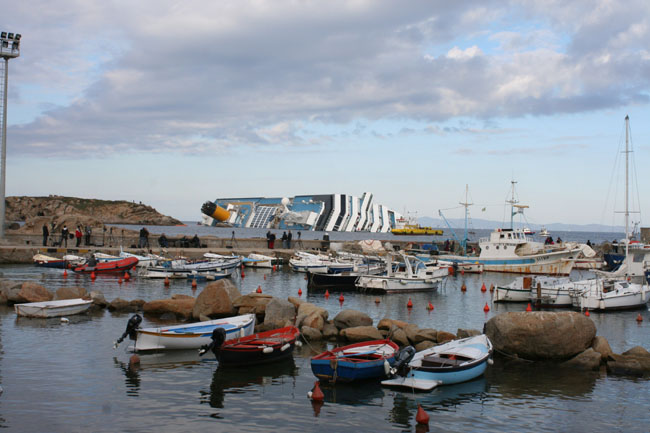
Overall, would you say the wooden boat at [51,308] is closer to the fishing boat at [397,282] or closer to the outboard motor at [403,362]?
the outboard motor at [403,362]

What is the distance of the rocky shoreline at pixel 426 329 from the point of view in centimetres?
1773

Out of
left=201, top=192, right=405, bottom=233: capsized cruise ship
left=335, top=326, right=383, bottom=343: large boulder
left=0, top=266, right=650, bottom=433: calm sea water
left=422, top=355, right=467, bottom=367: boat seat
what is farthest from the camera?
left=201, top=192, right=405, bottom=233: capsized cruise ship

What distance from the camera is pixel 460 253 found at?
62188mm

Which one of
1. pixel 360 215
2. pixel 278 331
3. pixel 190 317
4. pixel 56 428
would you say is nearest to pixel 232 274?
pixel 190 317

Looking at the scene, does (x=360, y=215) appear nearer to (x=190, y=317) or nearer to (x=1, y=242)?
(x=1, y=242)

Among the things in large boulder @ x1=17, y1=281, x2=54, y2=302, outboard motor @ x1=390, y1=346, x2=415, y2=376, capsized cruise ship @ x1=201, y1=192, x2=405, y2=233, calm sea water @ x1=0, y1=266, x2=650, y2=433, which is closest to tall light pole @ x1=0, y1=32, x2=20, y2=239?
large boulder @ x1=17, y1=281, x2=54, y2=302

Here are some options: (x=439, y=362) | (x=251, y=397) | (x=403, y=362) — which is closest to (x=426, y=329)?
(x=439, y=362)

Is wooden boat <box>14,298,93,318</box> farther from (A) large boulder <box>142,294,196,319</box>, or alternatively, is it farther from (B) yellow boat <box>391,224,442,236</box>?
(B) yellow boat <box>391,224,442,236</box>

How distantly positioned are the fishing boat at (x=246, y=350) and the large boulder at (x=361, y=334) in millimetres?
2928

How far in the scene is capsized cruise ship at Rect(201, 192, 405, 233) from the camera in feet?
453

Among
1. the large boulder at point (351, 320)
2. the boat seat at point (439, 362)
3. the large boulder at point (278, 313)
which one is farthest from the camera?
the large boulder at point (278, 313)

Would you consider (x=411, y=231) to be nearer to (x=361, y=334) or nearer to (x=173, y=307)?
(x=173, y=307)

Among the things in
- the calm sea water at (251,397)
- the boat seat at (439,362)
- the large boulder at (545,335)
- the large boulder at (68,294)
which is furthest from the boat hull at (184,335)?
the large boulder at (68,294)

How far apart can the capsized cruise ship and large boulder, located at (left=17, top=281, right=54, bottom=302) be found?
103 metres
